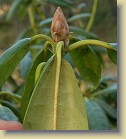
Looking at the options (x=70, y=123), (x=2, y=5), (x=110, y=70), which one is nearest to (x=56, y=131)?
(x=70, y=123)

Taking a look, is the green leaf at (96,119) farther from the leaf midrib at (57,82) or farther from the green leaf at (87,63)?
the leaf midrib at (57,82)

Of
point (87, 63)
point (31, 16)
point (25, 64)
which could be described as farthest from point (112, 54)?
point (31, 16)

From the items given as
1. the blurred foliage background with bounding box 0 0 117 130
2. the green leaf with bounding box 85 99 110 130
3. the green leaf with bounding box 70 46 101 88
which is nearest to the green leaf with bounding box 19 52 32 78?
the blurred foliage background with bounding box 0 0 117 130

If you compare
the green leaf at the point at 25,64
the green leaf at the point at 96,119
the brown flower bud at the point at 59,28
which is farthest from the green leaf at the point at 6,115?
the green leaf at the point at 25,64

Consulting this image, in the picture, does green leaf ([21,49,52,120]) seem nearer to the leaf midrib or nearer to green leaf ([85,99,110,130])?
the leaf midrib

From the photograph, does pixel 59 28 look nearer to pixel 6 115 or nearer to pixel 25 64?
pixel 6 115
